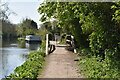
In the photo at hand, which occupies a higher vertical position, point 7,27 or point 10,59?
point 7,27

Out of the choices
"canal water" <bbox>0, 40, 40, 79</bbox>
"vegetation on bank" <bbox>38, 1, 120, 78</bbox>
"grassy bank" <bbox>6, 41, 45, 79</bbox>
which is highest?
"vegetation on bank" <bbox>38, 1, 120, 78</bbox>

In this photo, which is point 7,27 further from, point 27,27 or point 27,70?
point 27,70

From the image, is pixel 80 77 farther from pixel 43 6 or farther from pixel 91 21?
pixel 43 6

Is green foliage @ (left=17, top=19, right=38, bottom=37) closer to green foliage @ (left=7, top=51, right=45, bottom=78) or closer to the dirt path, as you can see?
the dirt path

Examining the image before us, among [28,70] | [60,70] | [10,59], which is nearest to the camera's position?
[28,70]

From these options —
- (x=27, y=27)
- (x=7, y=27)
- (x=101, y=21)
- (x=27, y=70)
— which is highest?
(x=27, y=27)

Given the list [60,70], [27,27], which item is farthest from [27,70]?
[27,27]

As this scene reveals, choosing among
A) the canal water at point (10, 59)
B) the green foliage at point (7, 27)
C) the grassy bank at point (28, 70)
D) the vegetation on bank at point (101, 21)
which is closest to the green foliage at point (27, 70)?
the grassy bank at point (28, 70)

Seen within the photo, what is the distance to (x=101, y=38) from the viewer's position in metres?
6.09

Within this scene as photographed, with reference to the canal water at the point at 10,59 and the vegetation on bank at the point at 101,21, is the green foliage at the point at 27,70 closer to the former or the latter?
the canal water at the point at 10,59

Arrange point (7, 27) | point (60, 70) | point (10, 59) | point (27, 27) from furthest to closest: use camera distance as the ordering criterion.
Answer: point (27, 27), point (7, 27), point (10, 59), point (60, 70)

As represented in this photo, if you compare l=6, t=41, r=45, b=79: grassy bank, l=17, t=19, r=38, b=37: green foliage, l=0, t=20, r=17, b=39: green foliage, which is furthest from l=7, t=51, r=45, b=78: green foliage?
l=17, t=19, r=38, b=37: green foliage

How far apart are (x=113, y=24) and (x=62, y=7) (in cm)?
147

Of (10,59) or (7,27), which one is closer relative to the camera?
(10,59)
